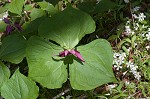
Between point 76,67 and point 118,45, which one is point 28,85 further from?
Result: point 118,45

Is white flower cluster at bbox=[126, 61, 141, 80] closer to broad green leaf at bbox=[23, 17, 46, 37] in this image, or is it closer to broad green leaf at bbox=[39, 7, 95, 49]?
broad green leaf at bbox=[39, 7, 95, 49]

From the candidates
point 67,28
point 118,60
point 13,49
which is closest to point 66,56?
point 67,28

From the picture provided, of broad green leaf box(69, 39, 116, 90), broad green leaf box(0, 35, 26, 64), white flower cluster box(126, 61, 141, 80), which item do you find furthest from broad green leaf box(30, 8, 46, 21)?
white flower cluster box(126, 61, 141, 80)

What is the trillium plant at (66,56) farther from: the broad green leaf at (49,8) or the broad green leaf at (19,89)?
the broad green leaf at (49,8)

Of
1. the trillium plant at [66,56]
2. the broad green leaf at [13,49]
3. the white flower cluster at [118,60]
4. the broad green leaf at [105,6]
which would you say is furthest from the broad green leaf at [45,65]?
the broad green leaf at [105,6]

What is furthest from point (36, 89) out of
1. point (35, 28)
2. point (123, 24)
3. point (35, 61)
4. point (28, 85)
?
point (123, 24)

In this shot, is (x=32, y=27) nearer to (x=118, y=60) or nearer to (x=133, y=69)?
(x=118, y=60)
